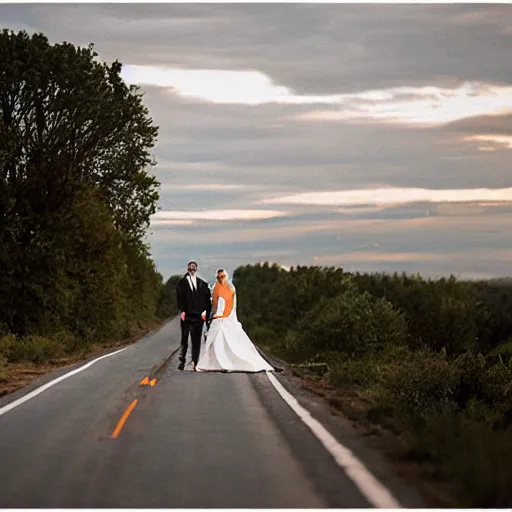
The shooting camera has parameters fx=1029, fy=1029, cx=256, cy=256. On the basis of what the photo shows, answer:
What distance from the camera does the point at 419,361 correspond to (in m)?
22.3

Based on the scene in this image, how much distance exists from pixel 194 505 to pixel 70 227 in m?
35.5

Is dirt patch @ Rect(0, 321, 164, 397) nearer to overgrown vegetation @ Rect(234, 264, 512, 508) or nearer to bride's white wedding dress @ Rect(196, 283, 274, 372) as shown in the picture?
bride's white wedding dress @ Rect(196, 283, 274, 372)

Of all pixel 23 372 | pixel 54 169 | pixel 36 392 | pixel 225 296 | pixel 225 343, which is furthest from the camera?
pixel 54 169

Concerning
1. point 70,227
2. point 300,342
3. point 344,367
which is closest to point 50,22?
point 344,367

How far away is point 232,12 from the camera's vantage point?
18.6m

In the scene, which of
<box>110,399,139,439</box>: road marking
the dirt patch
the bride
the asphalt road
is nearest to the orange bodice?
the bride

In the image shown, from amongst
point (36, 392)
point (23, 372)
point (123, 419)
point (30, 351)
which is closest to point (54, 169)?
point (30, 351)

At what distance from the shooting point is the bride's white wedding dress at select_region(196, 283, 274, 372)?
84.1 ft

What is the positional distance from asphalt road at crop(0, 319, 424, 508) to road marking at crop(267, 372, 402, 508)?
81mm

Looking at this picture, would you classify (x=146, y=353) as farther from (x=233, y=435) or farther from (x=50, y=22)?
(x=233, y=435)

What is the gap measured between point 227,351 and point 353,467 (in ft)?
49.6

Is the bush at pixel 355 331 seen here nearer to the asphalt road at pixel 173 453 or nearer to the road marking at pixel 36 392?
the road marking at pixel 36 392

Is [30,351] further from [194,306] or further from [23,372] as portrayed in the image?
[194,306]

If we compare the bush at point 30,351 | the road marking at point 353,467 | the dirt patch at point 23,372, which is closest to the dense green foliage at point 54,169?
the bush at point 30,351
